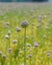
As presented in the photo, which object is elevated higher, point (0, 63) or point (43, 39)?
point (0, 63)

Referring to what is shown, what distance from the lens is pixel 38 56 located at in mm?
2615

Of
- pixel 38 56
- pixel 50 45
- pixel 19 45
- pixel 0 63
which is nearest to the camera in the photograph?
pixel 0 63

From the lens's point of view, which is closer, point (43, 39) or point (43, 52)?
point (43, 52)

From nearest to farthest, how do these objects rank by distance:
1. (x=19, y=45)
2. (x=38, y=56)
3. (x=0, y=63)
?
1. (x=0, y=63)
2. (x=38, y=56)
3. (x=19, y=45)

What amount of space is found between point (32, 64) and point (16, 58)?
0.24 meters

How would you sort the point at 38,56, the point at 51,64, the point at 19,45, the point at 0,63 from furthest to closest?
1. the point at 19,45
2. the point at 38,56
3. the point at 51,64
4. the point at 0,63

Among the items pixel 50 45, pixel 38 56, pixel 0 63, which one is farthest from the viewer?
pixel 50 45

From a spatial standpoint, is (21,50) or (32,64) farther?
(21,50)

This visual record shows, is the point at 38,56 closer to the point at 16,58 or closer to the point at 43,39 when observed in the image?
the point at 16,58

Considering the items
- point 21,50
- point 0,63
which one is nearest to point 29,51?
point 21,50

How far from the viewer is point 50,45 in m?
3.10

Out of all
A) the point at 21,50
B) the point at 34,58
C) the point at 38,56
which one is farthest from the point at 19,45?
the point at 34,58

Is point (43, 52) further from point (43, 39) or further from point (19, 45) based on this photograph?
point (43, 39)

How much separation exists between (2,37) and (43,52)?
63cm
